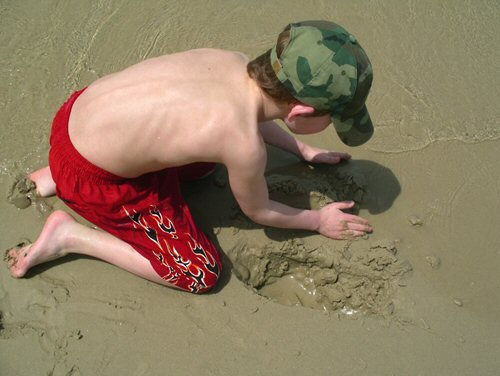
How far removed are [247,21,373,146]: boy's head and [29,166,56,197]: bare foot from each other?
1244 millimetres

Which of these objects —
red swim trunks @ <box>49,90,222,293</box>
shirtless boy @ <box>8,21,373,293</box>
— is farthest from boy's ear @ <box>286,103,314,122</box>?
red swim trunks @ <box>49,90,222,293</box>

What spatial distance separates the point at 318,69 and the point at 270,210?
720 millimetres

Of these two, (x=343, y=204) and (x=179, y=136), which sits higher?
(x=179, y=136)

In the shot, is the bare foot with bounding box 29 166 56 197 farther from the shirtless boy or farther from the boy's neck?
the boy's neck

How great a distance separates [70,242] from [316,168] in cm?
129

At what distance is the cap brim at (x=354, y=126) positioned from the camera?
1.89 m

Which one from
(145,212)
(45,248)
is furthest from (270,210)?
(45,248)

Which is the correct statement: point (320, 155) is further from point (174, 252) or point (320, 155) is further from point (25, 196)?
point (25, 196)

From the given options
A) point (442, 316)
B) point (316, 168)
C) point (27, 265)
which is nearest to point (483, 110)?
point (316, 168)

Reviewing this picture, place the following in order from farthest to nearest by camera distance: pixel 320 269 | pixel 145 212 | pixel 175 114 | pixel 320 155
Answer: pixel 320 155
pixel 320 269
pixel 145 212
pixel 175 114

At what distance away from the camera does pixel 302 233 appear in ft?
7.96

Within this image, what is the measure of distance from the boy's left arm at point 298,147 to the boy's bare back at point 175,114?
0.68m

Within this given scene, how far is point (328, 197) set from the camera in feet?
8.18

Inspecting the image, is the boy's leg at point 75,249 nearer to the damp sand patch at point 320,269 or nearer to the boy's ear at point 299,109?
the damp sand patch at point 320,269
